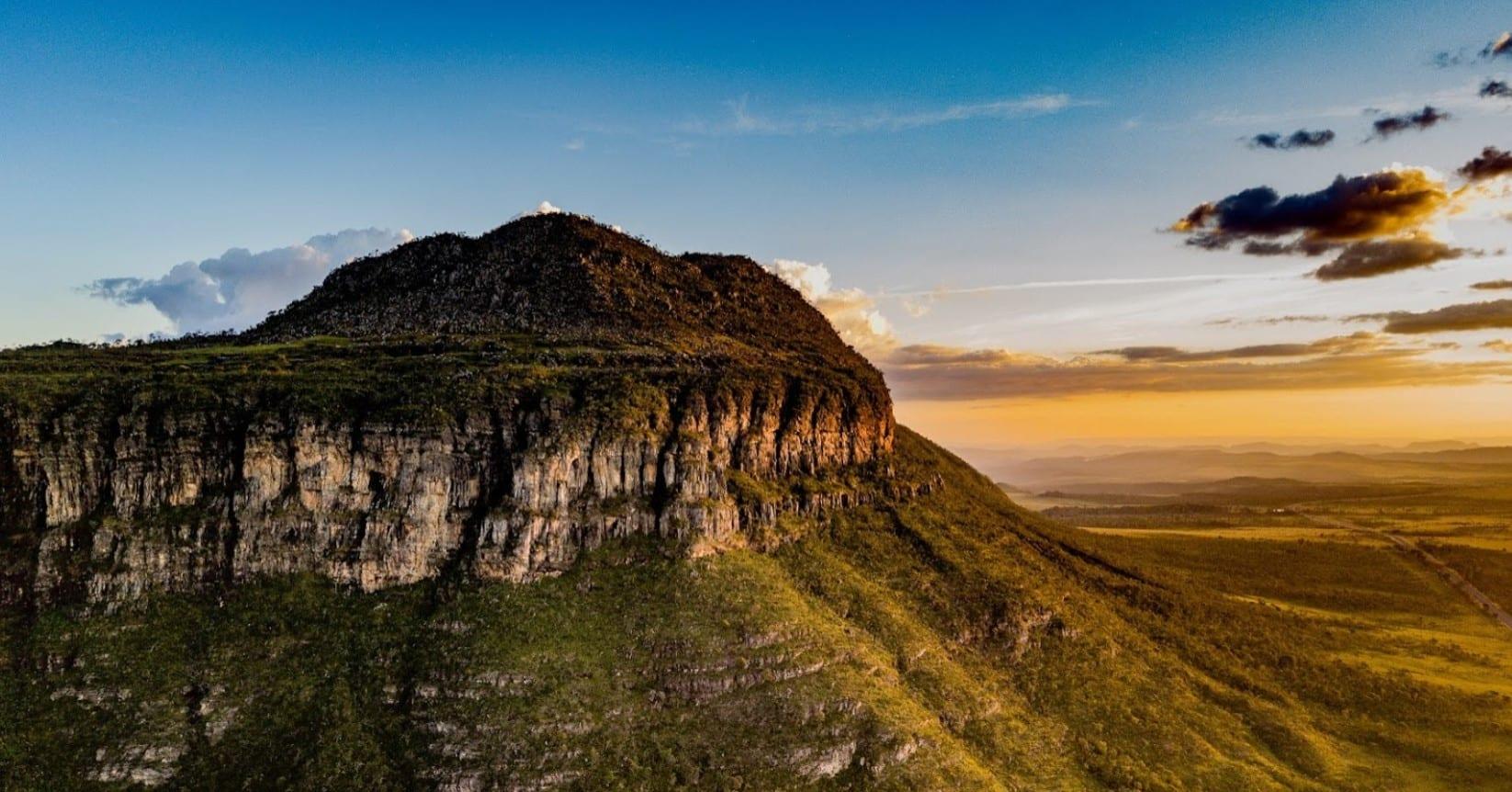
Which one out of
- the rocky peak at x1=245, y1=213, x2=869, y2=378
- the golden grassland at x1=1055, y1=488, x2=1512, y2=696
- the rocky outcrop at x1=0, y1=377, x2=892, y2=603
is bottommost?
the golden grassland at x1=1055, y1=488, x2=1512, y2=696

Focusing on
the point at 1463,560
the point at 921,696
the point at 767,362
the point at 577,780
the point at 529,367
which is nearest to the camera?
the point at 577,780

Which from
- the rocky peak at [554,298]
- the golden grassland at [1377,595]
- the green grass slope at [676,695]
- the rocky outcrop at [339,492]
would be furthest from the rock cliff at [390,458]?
the golden grassland at [1377,595]

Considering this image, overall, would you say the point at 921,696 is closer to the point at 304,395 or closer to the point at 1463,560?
the point at 304,395

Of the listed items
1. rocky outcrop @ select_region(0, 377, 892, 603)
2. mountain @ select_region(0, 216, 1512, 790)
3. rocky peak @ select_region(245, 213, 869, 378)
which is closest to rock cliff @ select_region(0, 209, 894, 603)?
rocky outcrop @ select_region(0, 377, 892, 603)

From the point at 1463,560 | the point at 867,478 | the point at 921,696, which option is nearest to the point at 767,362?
the point at 867,478

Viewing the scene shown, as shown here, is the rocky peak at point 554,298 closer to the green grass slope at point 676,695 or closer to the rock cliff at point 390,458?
the rock cliff at point 390,458

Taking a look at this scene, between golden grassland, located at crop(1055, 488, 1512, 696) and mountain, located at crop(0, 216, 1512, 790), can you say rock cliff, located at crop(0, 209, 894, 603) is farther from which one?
golden grassland, located at crop(1055, 488, 1512, 696)

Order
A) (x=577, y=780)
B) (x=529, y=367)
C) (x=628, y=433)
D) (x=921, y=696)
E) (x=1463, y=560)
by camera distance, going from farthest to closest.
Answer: (x=1463, y=560) < (x=529, y=367) < (x=628, y=433) < (x=921, y=696) < (x=577, y=780)
